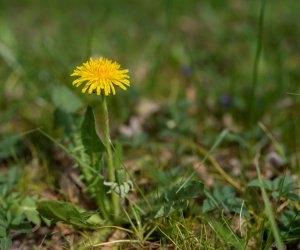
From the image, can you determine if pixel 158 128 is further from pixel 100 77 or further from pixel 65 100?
pixel 100 77

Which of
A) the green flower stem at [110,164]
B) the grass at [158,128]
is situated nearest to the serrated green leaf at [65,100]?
the grass at [158,128]

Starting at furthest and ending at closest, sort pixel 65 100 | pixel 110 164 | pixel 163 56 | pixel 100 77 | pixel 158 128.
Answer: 1. pixel 163 56
2. pixel 158 128
3. pixel 65 100
4. pixel 110 164
5. pixel 100 77

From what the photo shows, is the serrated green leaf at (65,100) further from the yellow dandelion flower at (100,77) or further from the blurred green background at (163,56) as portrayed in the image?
the yellow dandelion flower at (100,77)

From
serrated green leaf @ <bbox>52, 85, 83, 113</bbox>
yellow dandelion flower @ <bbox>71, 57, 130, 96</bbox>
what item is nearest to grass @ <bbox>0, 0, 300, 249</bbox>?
serrated green leaf @ <bbox>52, 85, 83, 113</bbox>

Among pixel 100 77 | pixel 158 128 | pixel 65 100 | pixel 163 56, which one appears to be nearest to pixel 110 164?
pixel 100 77

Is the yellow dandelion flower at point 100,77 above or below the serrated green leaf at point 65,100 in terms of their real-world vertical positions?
above

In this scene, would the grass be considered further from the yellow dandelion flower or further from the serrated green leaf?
the yellow dandelion flower

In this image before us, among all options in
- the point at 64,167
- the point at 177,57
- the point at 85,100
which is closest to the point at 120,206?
the point at 64,167
